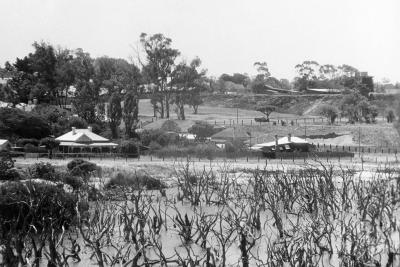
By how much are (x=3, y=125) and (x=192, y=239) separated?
45944mm

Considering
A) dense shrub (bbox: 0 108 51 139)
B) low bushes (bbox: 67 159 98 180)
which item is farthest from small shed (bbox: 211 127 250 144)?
low bushes (bbox: 67 159 98 180)

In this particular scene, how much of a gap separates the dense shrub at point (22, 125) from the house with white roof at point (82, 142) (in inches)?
218

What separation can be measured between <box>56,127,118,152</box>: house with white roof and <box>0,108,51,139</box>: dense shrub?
18.1ft

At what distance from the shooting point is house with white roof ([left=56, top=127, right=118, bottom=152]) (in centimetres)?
5981

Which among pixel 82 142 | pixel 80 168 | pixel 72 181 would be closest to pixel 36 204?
pixel 72 181

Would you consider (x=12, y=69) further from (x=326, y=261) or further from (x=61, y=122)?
(x=326, y=261)

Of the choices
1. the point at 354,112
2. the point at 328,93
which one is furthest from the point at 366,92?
the point at 354,112

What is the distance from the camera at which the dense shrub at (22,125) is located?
6519cm

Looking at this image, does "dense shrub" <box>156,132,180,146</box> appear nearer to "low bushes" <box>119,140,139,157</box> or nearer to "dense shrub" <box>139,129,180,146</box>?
"dense shrub" <box>139,129,180,146</box>

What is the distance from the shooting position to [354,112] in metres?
90.6

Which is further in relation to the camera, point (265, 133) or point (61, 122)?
point (265, 133)

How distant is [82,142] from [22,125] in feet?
29.9

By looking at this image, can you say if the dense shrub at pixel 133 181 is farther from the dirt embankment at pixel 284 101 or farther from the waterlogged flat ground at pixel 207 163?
the dirt embankment at pixel 284 101

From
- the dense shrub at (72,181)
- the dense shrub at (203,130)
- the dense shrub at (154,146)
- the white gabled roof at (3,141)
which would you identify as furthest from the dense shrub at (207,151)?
the dense shrub at (72,181)
